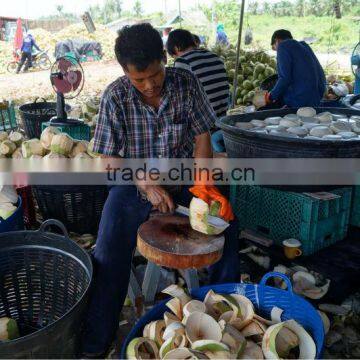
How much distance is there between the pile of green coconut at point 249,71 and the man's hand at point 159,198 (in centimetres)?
539

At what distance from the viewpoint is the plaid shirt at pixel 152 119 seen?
2.30m

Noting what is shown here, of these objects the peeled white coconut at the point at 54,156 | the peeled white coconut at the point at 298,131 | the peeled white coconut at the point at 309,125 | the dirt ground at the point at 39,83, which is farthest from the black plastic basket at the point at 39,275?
the dirt ground at the point at 39,83

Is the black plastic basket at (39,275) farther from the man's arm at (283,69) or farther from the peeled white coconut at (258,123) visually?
the man's arm at (283,69)

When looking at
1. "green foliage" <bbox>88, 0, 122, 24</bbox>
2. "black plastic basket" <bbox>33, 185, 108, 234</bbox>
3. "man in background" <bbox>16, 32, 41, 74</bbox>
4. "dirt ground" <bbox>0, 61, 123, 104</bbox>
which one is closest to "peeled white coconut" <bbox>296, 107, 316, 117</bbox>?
"black plastic basket" <bbox>33, 185, 108, 234</bbox>

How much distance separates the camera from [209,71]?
464 cm

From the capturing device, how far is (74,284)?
2.16m

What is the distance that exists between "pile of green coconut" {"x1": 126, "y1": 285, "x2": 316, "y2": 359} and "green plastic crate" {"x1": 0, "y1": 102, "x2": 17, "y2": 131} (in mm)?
4246

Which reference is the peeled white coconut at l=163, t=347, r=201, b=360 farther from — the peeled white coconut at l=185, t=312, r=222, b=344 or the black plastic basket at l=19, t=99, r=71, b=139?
the black plastic basket at l=19, t=99, r=71, b=139

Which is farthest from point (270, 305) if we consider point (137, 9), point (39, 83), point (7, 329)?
point (137, 9)

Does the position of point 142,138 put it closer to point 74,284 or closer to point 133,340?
point 74,284

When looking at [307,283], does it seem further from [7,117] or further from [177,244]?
[7,117]

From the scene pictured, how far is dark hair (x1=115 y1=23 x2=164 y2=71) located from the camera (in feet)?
6.44

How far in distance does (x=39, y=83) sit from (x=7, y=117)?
356 inches

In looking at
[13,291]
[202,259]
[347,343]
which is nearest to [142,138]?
[202,259]
